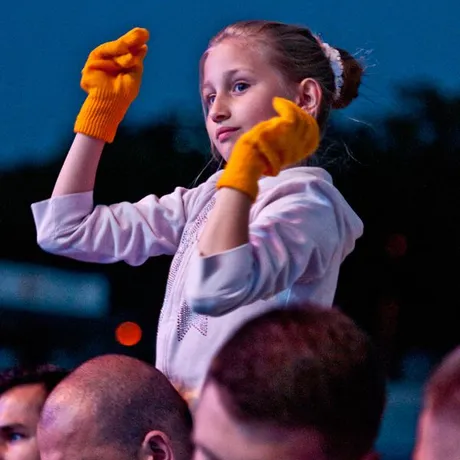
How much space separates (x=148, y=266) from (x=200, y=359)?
907 millimetres

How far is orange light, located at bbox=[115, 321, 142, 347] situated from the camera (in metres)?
1.97

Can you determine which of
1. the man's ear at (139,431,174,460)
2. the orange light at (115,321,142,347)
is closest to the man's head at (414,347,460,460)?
the man's ear at (139,431,174,460)

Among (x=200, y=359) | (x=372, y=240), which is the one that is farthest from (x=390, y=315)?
(x=200, y=359)

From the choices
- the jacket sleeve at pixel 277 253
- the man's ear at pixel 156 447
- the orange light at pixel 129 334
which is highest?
the jacket sleeve at pixel 277 253

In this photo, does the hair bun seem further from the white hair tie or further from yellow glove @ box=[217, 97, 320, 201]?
yellow glove @ box=[217, 97, 320, 201]

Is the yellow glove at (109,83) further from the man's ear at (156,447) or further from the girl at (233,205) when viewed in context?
the man's ear at (156,447)

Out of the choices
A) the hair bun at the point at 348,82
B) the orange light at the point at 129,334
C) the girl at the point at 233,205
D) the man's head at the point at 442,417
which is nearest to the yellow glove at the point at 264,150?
the girl at the point at 233,205

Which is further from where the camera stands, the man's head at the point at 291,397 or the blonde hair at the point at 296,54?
the blonde hair at the point at 296,54

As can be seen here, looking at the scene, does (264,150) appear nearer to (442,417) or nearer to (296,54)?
(296,54)

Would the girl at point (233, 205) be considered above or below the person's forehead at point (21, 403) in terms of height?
above

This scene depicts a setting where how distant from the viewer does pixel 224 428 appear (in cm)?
75

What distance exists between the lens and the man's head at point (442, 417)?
2.12 ft

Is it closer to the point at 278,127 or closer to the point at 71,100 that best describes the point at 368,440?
the point at 278,127

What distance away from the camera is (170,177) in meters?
2.01
